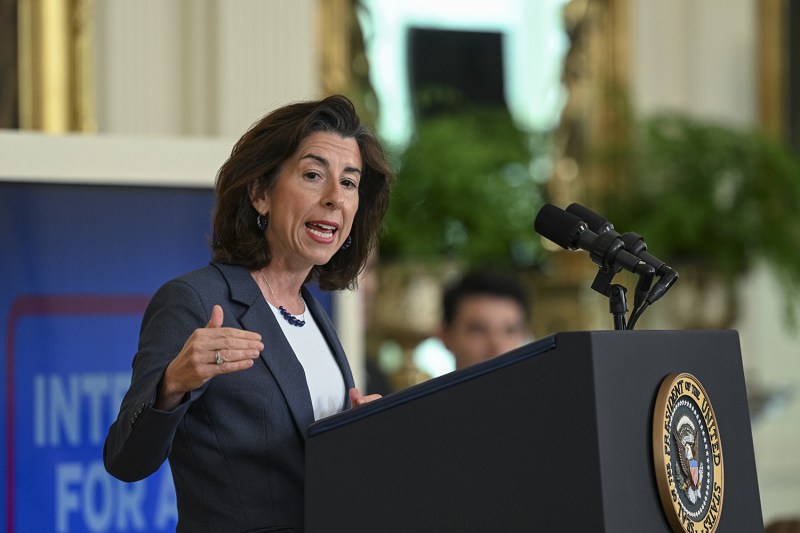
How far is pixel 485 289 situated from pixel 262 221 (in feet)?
7.78

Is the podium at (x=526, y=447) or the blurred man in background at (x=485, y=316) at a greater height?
the blurred man in background at (x=485, y=316)

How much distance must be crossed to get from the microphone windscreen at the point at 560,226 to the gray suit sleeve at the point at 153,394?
1.81 ft

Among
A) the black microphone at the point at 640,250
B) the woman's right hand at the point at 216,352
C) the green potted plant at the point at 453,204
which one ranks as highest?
Result: the green potted plant at the point at 453,204

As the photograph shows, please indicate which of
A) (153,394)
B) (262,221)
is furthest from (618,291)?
(153,394)

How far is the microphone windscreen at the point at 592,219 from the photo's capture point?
6.30 feet

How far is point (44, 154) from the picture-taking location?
10.1ft

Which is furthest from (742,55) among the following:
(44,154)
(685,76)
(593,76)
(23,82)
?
(44,154)

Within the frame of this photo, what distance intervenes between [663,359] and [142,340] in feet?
2.60

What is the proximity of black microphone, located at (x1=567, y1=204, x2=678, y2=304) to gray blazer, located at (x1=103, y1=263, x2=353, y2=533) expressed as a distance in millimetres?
530

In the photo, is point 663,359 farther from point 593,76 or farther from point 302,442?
point 593,76

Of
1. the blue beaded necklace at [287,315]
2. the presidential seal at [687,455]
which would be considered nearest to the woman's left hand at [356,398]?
the blue beaded necklace at [287,315]

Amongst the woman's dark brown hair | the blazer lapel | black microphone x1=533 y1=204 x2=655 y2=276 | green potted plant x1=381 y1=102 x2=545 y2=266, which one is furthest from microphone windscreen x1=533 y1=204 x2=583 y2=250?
green potted plant x1=381 y1=102 x2=545 y2=266

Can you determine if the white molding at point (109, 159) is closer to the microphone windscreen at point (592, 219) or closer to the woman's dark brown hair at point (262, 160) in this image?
the woman's dark brown hair at point (262, 160)

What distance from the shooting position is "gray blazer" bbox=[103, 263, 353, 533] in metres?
1.86
